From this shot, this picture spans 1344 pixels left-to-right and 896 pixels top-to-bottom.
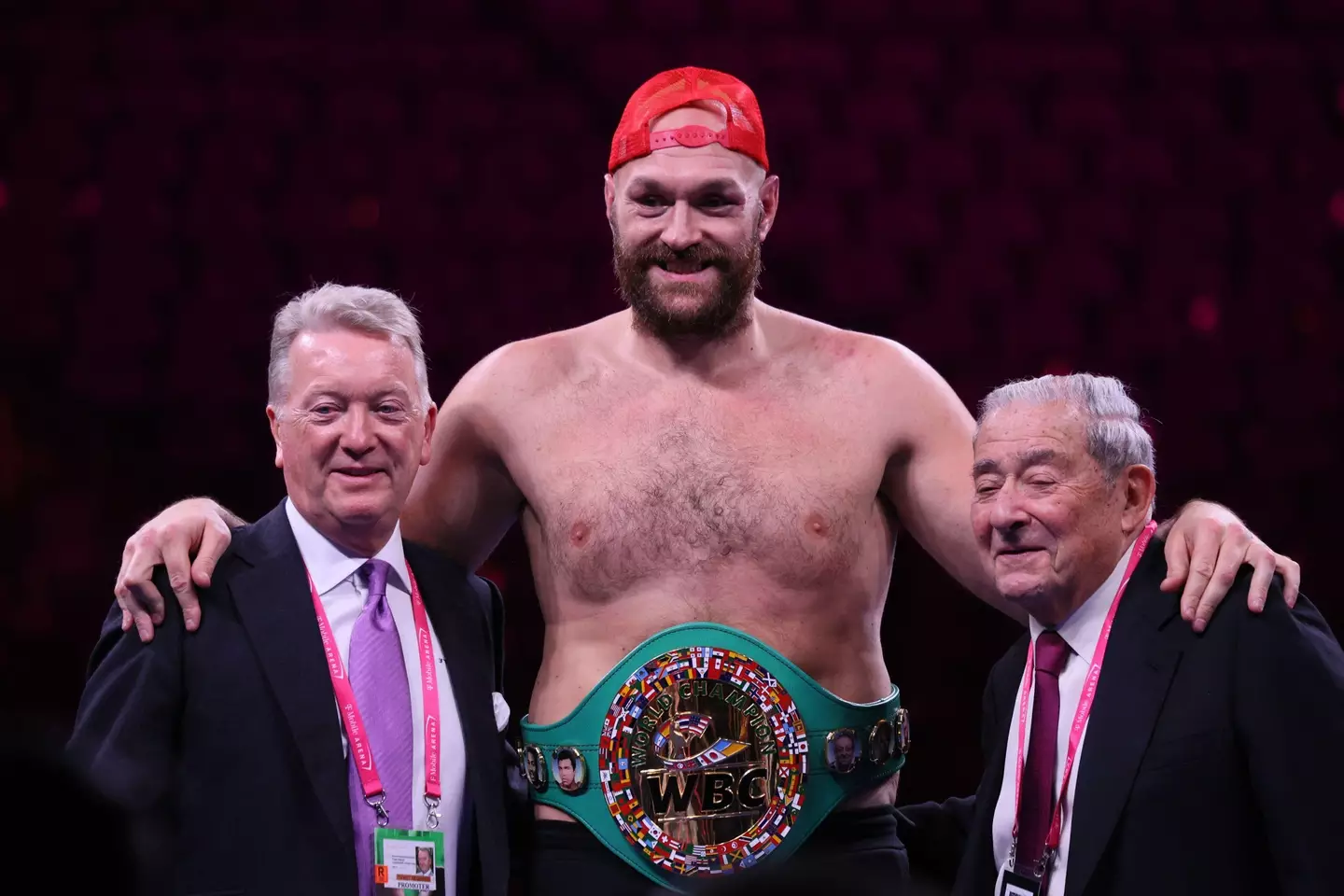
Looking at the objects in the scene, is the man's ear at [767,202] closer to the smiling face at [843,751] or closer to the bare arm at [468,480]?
the bare arm at [468,480]

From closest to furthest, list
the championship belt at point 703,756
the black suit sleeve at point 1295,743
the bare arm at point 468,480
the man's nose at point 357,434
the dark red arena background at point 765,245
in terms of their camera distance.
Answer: the black suit sleeve at point 1295,743 → the man's nose at point 357,434 → the championship belt at point 703,756 → the bare arm at point 468,480 → the dark red arena background at point 765,245

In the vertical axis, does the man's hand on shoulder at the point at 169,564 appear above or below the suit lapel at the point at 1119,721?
above

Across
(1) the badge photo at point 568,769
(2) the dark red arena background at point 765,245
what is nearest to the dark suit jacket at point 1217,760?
(1) the badge photo at point 568,769

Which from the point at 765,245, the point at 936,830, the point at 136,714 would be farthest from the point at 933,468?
the point at 765,245

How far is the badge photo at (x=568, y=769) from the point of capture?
8.02 ft

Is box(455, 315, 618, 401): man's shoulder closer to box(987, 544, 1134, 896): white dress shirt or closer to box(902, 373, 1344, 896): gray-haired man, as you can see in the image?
box(902, 373, 1344, 896): gray-haired man

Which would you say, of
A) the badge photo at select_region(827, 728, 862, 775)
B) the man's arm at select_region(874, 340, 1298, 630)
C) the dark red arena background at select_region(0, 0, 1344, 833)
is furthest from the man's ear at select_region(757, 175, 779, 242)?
the dark red arena background at select_region(0, 0, 1344, 833)

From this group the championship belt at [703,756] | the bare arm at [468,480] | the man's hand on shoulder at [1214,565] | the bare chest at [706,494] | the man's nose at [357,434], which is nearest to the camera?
the man's hand on shoulder at [1214,565]

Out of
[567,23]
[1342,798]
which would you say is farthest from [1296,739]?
[567,23]

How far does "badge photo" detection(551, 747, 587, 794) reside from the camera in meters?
2.44

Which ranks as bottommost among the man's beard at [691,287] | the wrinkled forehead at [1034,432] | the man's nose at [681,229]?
the wrinkled forehead at [1034,432]

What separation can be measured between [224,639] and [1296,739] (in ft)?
4.55

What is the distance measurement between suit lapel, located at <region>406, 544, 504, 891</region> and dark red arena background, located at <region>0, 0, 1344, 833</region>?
204 cm

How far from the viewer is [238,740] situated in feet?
6.86
